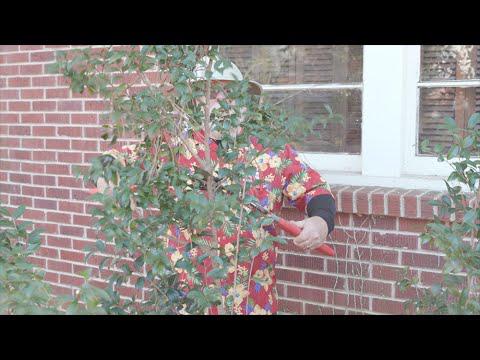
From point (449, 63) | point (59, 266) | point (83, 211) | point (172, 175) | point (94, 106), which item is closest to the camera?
point (172, 175)

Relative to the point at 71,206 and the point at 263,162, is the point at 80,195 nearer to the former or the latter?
the point at 71,206

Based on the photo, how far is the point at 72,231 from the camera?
4.29 meters

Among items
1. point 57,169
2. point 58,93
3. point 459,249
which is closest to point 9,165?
point 57,169

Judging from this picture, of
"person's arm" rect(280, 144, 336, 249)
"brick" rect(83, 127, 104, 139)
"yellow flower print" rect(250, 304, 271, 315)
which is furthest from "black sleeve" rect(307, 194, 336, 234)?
"brick" rect(83, 127, 104, 139)

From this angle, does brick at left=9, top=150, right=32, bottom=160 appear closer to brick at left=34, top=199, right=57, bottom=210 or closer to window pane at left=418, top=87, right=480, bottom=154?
→ brick at left=34, top=199, right=57, bottom=210

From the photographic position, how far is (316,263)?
3373mm

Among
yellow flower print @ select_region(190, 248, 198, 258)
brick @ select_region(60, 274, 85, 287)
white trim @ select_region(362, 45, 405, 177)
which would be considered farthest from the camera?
brick @ select_region(60, 274, 85, 287)

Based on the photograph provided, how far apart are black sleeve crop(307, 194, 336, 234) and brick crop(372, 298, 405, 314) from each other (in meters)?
0.75

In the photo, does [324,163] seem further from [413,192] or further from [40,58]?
[40,58]

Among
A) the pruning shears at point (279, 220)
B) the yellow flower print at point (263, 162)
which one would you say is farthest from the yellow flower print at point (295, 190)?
the pruning shears at point (279, 220)

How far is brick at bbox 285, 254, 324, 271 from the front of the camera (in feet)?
11.0

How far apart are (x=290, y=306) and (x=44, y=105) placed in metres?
2.13
